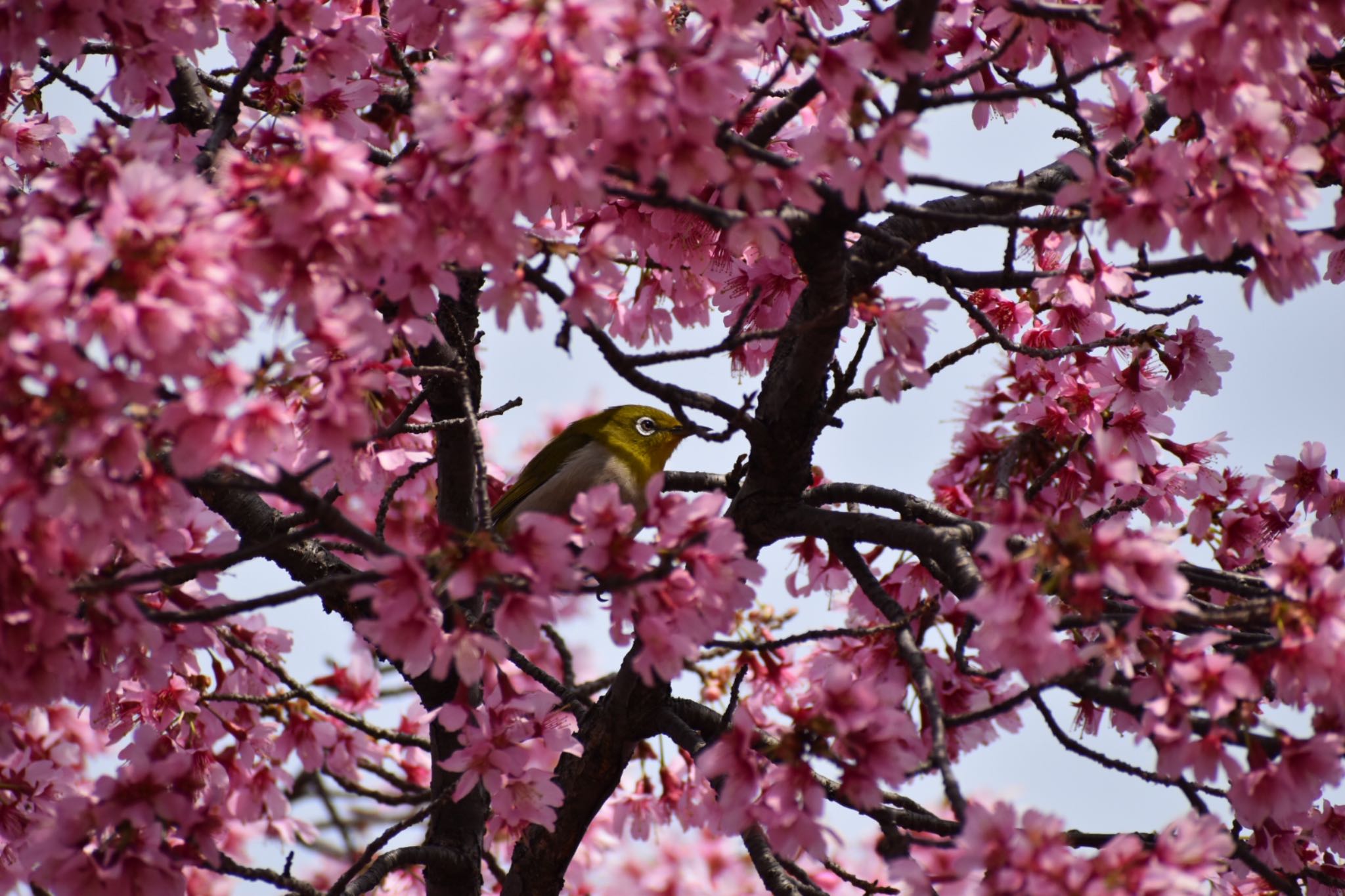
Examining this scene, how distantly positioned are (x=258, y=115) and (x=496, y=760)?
223cm

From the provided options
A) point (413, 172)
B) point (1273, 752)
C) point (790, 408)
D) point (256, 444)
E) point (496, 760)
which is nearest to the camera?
point (256, 444)

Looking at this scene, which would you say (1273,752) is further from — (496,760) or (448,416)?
(448,416)

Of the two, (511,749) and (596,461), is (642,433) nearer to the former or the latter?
(596,461)

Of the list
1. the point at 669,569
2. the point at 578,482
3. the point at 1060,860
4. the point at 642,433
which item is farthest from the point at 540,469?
the point at 1060,860

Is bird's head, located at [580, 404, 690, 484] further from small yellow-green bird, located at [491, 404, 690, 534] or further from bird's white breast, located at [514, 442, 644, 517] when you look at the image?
bird's white breast, located at [514, 442, 644, 517]

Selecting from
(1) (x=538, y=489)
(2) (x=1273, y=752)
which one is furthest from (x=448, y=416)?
(2) (x=1273, y=752)

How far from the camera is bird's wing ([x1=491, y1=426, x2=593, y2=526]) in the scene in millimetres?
6199

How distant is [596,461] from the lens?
20.0 feet

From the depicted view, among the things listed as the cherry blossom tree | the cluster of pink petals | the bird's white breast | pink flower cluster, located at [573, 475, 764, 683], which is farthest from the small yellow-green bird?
the cluster of pink petals

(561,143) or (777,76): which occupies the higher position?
(777,76)

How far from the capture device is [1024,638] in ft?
8.64

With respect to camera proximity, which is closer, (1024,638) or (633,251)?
(1024,638)

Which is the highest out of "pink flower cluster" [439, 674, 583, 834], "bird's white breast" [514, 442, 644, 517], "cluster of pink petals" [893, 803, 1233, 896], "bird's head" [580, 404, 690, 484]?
"bird's head" [580, 404, 690, 484]

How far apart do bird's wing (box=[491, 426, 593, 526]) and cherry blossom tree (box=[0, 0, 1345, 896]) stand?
1905 mm
